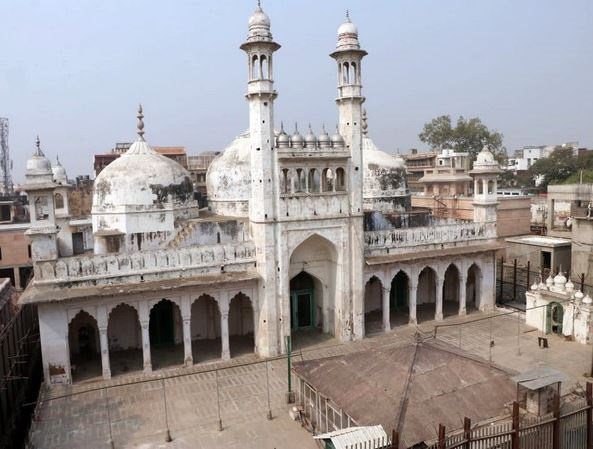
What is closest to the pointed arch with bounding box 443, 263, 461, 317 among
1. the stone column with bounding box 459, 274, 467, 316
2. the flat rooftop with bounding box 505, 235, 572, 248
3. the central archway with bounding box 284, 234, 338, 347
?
the stone column with bounding box 459, 274, 467, 316

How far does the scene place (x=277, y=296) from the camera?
60.4 ft

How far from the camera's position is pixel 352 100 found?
19.4 m

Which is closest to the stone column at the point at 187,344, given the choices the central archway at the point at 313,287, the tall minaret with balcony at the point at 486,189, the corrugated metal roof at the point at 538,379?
the central archway at the point at 313,287

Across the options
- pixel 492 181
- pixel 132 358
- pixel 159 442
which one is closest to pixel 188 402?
pixel 159 442

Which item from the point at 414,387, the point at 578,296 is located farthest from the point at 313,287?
the point at 414,387

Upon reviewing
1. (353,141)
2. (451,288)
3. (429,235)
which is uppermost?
(353,141)

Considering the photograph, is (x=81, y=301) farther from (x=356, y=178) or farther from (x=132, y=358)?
(x=356, y=178)

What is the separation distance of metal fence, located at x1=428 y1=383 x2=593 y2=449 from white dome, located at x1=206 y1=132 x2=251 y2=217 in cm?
1435

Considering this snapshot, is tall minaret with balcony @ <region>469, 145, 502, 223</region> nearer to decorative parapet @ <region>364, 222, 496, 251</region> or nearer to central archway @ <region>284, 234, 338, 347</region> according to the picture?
decorative parapet @ <region>364, 222, 496, 251</region>

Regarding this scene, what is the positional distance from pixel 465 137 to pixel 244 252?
43.0 meters

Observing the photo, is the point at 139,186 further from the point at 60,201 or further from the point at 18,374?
the point at 18,374

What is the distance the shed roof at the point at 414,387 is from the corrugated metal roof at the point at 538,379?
0.57m

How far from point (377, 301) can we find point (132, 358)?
1095 centimetres

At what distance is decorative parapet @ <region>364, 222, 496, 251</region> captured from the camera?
20.7m
